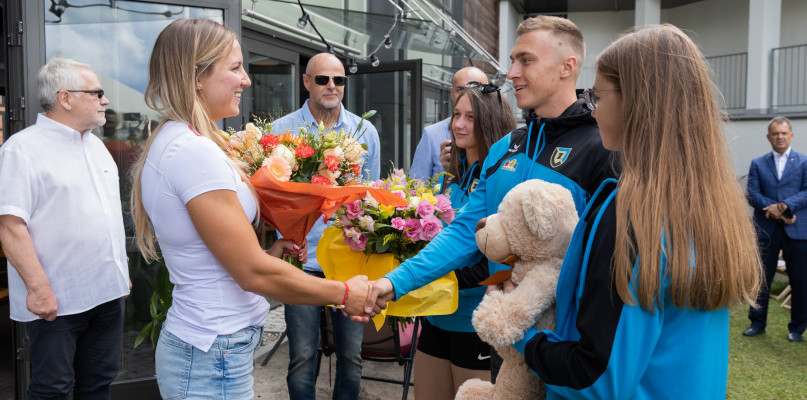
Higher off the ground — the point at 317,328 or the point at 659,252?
the point at 659,252

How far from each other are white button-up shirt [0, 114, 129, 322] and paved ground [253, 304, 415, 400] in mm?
1643

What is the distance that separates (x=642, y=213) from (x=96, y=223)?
2863 mm

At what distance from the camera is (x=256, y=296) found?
1.98m

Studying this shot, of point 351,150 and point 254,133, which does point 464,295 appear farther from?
point 254,133

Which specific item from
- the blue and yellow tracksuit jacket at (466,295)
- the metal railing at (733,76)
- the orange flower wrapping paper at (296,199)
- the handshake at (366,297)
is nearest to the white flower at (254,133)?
the orange flower wrapping paper at (296,199)

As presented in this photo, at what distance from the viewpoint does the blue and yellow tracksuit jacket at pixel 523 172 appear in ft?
6.61

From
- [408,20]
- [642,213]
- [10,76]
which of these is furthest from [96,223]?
[408,20]

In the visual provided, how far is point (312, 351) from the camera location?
3.49m

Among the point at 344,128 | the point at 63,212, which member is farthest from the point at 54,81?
the point at 344,128

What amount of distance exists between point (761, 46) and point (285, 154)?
17265mm

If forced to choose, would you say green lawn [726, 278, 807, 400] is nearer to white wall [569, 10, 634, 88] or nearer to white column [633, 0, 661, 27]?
white column [633, 0, 661, 27]

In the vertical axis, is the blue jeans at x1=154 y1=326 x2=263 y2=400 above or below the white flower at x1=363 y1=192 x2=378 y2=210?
below

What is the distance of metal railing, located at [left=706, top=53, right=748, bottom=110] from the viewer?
17547 millimetres

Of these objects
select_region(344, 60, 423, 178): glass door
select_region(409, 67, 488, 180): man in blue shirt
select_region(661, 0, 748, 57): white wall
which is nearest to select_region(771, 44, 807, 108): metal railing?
select_region(661, 0, 748, 57): white wall
